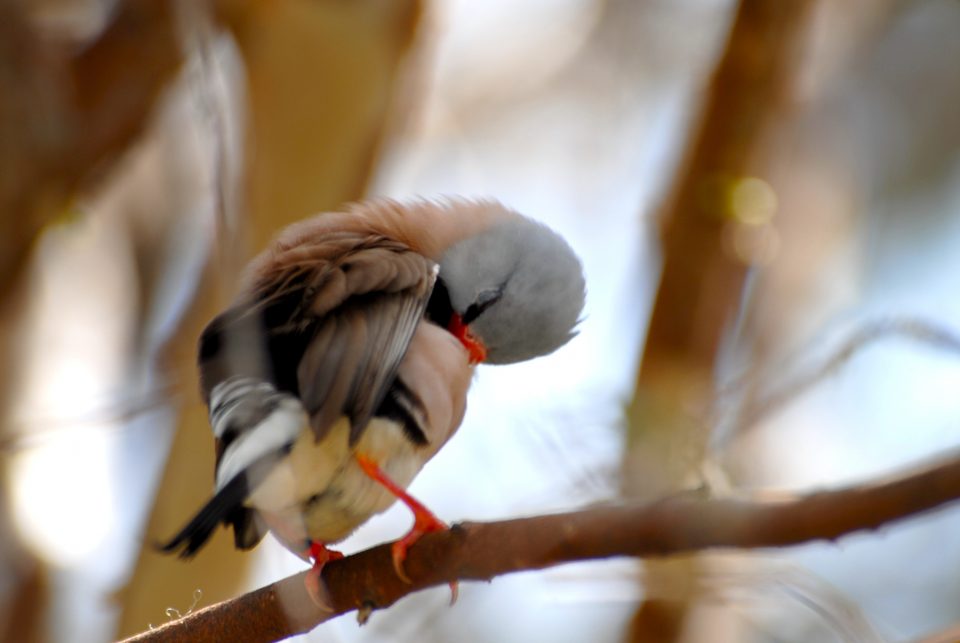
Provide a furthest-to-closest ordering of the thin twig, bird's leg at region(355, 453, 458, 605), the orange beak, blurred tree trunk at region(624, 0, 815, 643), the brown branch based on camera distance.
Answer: blurred tree trunk at region(624, 0, 815, 643)
the orange beak
the thin twig
bird's leg at region(355, 453, 458, 605)
the brown branch

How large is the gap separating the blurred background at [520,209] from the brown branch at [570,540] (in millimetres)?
744

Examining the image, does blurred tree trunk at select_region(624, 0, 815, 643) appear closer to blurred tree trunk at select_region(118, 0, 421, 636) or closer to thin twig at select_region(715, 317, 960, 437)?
thin twig at select_region(715, 317, 960, 437)

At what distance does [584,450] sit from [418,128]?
7.86ft

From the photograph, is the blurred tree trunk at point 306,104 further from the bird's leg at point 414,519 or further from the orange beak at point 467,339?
the bird's leg at point 414,519

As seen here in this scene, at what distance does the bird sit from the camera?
210 centimetres

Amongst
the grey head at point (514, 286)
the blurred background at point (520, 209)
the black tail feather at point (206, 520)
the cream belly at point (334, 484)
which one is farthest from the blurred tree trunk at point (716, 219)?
the black tail feather at point (206, 520)

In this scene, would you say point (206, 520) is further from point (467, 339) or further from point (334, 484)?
point (467, 339)

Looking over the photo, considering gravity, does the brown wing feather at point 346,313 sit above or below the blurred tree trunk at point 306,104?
above

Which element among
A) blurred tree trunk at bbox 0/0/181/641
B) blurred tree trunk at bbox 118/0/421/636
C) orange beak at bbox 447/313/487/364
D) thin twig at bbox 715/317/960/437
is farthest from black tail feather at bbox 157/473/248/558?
blurred tree trunk at bbox 0/0/181/641

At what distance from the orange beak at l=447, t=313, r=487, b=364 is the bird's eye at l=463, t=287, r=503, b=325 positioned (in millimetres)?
23

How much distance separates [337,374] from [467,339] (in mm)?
627

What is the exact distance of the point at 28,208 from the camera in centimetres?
470

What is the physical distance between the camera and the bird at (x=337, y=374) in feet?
6.88

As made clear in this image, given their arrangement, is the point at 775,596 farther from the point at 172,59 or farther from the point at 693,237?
the point at 172,59
